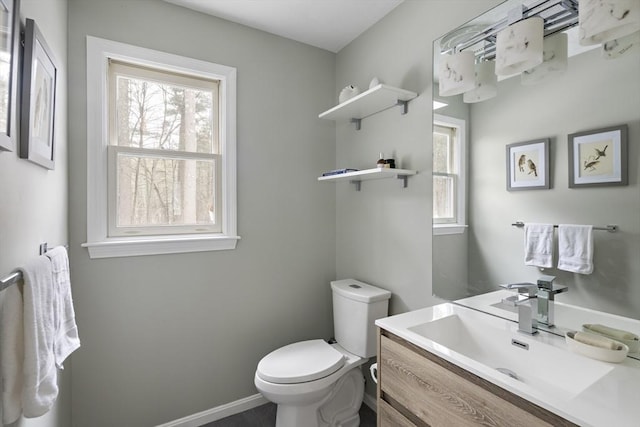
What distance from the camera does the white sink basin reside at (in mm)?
969

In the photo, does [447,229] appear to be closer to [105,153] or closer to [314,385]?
[314,385]

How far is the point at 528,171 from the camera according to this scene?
4.09ft

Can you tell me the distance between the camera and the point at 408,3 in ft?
5.80

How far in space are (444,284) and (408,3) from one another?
157cm

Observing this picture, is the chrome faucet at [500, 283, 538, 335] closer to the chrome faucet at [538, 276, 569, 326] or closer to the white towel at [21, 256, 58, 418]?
the chrome faucet at [538, 276, 569, 326]

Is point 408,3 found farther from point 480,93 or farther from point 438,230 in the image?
point 438,230

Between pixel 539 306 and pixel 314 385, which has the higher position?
pixel 539 306


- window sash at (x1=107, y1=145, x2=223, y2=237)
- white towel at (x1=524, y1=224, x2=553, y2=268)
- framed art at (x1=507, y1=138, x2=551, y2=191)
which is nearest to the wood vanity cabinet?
white towel at (x1=524, y1=224, x2=553, y2=268)

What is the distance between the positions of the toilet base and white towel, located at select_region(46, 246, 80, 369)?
1.08 metres

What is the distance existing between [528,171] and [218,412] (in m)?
2.16

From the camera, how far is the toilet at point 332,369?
1.58 meters

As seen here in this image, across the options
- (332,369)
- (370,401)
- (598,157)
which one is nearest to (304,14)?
(598,157)

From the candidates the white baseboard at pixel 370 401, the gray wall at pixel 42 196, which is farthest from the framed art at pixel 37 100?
the white baseboard at pixel 370 401

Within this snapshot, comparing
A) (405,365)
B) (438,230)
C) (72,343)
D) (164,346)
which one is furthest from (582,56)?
(164,346)
